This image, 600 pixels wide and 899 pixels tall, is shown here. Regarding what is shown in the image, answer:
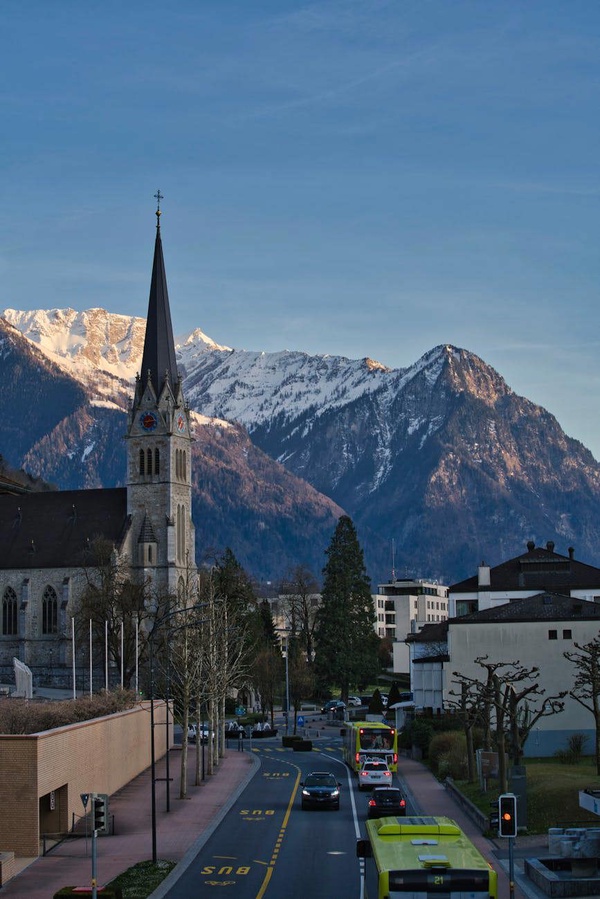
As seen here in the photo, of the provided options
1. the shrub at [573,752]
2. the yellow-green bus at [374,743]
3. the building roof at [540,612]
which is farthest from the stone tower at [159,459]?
the yellow-green bus at [374,743]

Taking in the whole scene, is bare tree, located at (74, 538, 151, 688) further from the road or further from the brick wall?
the road

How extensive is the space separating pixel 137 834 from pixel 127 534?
285 feet

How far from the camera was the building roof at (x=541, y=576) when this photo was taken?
347ft

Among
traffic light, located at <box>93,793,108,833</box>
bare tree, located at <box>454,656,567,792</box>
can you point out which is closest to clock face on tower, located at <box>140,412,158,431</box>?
bare tree, located at <box>454,656,567,792</box>

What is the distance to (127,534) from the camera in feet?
456

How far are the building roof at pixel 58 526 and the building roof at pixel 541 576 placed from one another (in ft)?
142

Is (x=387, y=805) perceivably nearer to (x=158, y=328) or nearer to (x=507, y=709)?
(x=507, y=709)

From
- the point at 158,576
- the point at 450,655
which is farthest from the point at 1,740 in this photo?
the point at 158,576

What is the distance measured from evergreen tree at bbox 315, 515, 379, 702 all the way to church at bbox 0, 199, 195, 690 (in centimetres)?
1486

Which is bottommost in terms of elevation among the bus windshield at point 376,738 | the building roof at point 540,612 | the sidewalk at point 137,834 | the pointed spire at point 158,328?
the sidewalk at point 137,834

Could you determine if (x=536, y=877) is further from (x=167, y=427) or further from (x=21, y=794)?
(x=167, y=427)

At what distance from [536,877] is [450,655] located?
4881 cm

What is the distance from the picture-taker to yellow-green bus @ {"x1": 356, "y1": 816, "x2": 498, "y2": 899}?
25.7 metres

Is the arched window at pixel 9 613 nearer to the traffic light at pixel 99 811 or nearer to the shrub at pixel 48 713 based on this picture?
the shrub at pixel 48 713
